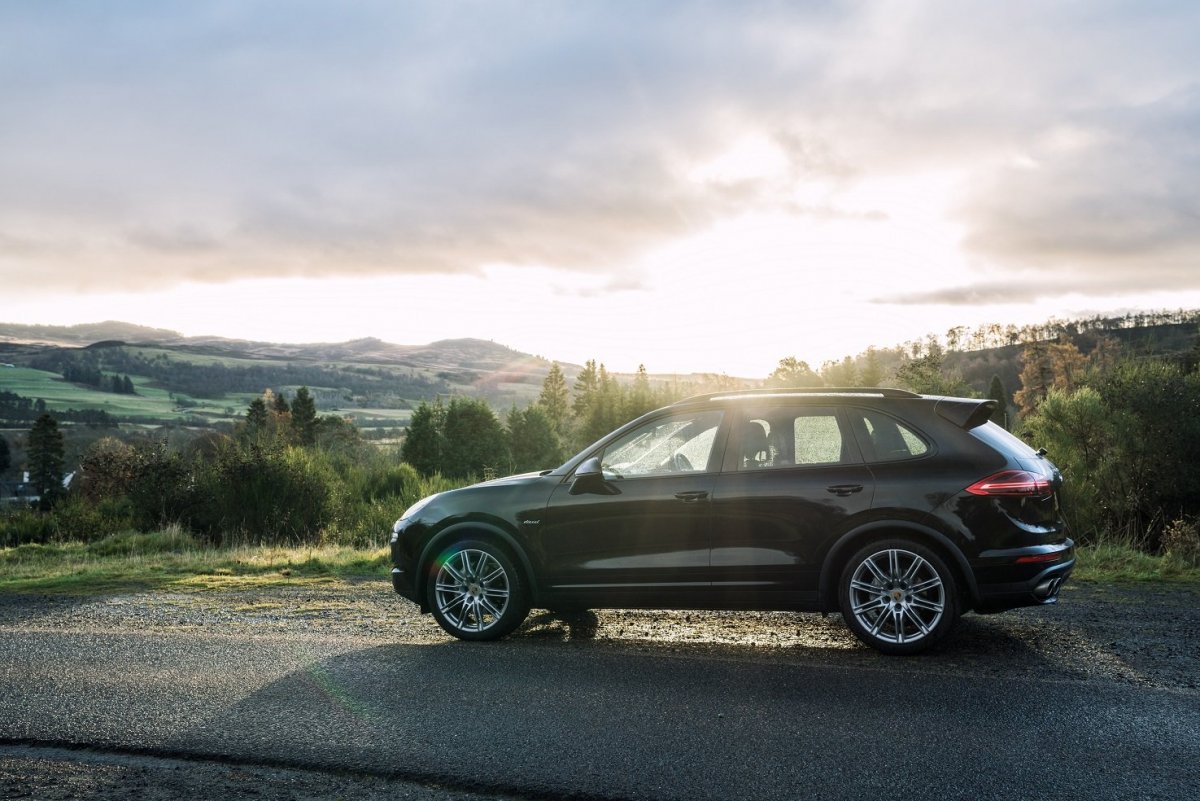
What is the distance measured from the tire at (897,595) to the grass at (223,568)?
4.59 m

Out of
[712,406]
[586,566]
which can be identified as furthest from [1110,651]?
[586,566]

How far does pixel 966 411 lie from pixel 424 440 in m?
76.6

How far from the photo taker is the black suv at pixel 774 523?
641cm

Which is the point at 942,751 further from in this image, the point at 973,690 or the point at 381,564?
the point at 381,564

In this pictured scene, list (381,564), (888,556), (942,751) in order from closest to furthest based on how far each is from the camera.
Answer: (942,751) → (888,556) → (381,564)

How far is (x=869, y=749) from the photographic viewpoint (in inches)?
184

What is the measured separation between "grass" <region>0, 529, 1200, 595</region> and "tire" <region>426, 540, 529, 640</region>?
4474 mm

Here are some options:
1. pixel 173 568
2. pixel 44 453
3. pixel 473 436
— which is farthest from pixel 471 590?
pixel 44 453

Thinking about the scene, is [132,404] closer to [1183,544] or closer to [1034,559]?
[1183,544]

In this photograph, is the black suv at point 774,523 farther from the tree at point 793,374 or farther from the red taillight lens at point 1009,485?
the tree at point 793,374

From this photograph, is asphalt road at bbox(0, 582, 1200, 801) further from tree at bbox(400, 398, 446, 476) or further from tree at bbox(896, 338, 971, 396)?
tree at bbox(400, 398, 446, 476)

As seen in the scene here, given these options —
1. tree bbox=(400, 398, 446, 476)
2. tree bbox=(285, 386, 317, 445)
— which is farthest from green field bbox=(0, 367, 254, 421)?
tree bbox=(400, 398, 446, 476)

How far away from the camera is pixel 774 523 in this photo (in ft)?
22.0

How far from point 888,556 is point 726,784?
273 centimetres
